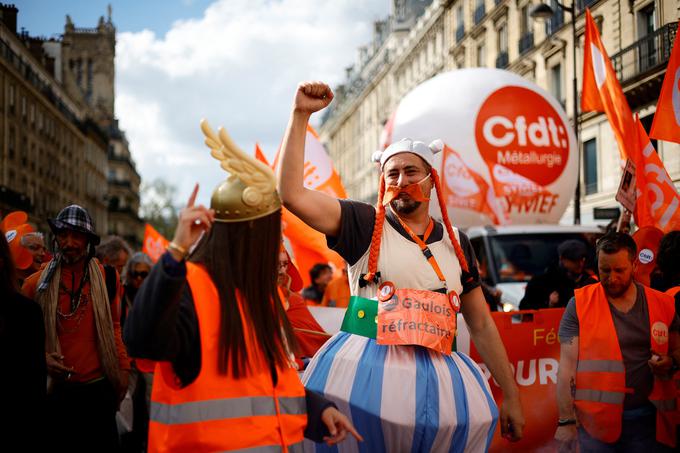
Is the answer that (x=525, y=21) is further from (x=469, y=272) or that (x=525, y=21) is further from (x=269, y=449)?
(x=269, y=449)

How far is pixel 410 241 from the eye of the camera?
3.43 metres

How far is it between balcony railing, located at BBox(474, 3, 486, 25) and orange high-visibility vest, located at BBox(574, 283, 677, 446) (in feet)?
115

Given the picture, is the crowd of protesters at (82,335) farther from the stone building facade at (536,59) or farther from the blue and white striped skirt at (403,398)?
the stone building facade at (536,59)

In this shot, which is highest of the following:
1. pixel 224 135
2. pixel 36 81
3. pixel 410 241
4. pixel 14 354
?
pixel 36 81

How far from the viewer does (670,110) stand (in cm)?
617

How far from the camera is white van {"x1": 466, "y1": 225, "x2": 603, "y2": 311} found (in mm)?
9586

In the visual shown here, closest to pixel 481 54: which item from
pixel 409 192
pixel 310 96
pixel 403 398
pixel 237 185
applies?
pixel 409 192

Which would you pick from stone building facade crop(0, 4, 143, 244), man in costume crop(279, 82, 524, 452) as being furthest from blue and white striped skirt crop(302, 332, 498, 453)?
stone building facade crop(0, 4, 143, 244)

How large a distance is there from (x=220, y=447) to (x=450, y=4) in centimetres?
4375

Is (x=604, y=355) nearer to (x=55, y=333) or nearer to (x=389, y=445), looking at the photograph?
(x=389, y=445)

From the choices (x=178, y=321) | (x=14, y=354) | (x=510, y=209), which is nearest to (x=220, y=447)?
(x=178, y=321)

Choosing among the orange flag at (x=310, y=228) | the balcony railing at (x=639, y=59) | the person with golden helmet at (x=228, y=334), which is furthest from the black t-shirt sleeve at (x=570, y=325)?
the balcony railing at (x=639, y=59)

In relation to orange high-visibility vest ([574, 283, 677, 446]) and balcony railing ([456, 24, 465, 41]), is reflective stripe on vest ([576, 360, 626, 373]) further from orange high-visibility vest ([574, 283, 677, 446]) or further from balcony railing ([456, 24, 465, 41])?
balcony railing ([456, 24, 465, 41])

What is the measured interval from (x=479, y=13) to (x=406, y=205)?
37.0 meters
